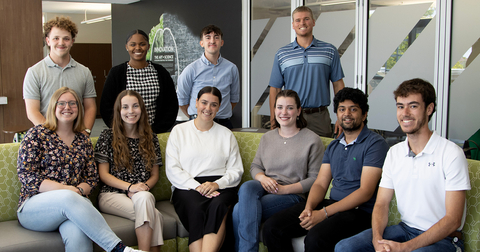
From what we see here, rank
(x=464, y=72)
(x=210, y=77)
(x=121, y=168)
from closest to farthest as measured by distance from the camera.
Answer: (x=121, y=168) < (x=210, y=77) < (x=464, y=72)

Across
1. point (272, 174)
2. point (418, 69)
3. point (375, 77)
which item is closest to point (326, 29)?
point (375, 77)

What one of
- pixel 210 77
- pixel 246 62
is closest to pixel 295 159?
pixel 210 77

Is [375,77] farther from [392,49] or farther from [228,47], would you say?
[228,47]

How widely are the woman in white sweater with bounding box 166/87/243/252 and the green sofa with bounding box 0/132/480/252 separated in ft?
0.52

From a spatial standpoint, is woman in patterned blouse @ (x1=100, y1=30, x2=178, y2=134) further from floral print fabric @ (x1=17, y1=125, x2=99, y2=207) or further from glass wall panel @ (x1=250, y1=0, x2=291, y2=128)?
glass wall panel @ (x1=250, y1=0, x2=291, y2=128)

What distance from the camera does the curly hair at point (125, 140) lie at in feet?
9.86

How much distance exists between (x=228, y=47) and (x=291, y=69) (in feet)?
11.8

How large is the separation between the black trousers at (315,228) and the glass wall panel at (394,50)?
2.66 m

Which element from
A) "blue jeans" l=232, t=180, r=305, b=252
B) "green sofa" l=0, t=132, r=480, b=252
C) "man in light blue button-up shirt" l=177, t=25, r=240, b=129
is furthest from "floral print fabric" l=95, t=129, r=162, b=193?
"man in light blue button-up shirt" l=177, t=25, r=240, b=129

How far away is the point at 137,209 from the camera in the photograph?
2.77m

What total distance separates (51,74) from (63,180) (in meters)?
0.94

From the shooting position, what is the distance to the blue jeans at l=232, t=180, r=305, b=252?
8.78 feet

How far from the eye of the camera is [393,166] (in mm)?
2254

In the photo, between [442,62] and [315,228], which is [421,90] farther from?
[442,62]
